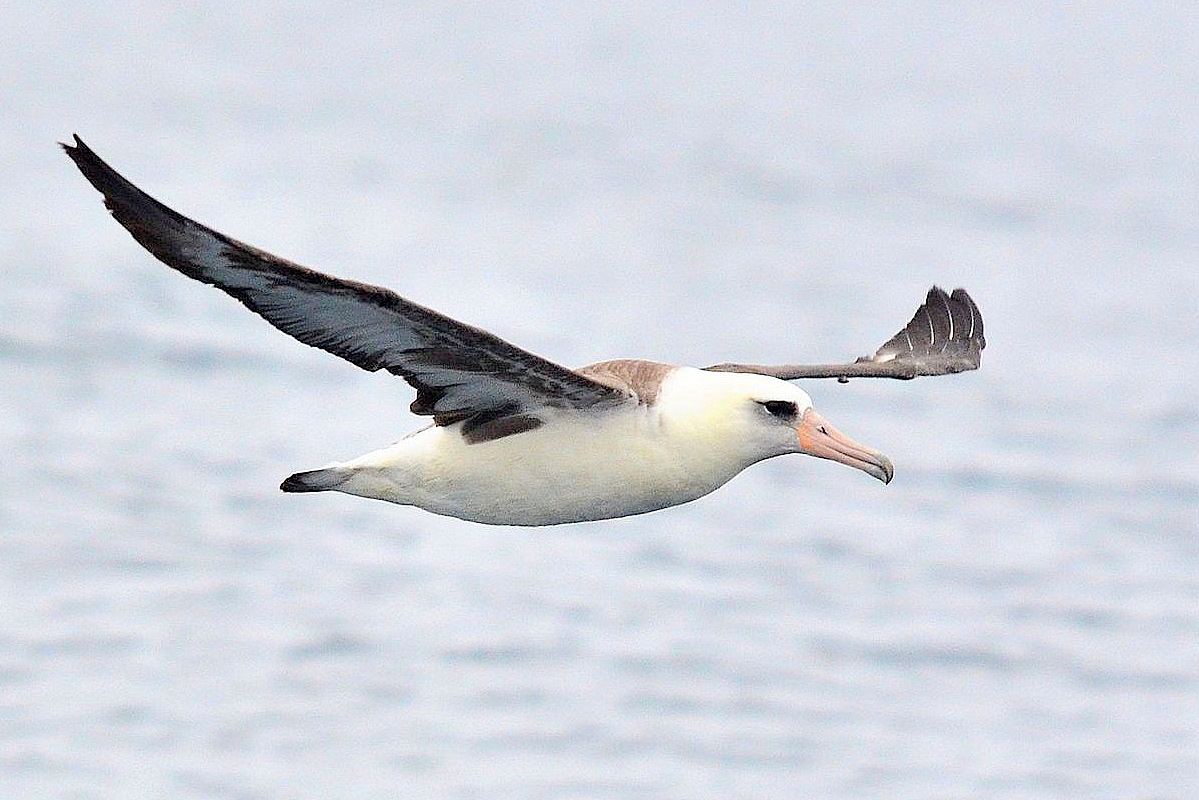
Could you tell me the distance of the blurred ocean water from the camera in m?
26.2

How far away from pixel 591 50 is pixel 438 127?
6.92m

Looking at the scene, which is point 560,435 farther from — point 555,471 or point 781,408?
point 781,408

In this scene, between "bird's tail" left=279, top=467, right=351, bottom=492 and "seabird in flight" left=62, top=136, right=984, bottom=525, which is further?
"bird's tail" left=279, top=467, right=351, bottom=492

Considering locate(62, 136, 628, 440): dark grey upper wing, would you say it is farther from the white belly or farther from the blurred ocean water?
the blurred ocean water

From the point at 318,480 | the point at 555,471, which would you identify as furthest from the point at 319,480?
the point at 555,471

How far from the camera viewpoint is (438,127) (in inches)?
1725

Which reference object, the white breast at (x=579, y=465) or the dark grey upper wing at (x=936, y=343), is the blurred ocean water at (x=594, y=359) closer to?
the dark grey upper wing at (x=936, y=343)

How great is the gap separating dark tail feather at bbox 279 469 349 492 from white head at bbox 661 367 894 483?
1425 millimetres

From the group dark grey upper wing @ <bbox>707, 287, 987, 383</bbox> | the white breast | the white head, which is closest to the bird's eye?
the white head

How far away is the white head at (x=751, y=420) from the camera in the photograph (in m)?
10.8

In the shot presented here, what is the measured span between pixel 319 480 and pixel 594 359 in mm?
21336

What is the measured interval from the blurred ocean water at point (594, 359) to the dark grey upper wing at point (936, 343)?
432 inches

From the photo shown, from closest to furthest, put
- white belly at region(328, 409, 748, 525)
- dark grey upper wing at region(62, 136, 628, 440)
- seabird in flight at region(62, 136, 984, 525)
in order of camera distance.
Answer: dark grey upper wing at region(62, 136, 628, 440)
seabird in flight at region(62, 136, 984, 525)
white belly at region(328, 409, 748, 525)

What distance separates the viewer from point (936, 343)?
1424cm
